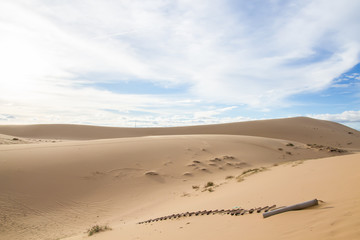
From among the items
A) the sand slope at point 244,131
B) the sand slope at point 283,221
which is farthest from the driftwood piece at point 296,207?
the sand slope at point 244,131

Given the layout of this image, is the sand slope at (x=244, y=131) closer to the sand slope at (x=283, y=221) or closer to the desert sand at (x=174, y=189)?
the desert sand at (x=174, y=189)

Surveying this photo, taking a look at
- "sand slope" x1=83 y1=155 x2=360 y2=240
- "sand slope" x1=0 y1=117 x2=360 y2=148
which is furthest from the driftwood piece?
"sand slope" x1=0 y1=117 x2=360 y2=148

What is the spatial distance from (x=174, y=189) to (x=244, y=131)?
32.1 metres

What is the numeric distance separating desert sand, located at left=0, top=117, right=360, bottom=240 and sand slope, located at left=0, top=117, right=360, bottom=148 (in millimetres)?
15809

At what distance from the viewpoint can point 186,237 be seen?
471 cm

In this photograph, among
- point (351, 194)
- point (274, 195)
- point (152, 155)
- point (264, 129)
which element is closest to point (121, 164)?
point (152, 155)

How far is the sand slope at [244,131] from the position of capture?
119 feet

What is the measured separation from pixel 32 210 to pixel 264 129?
37482 millimetres

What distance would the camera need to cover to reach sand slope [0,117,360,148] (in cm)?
3622

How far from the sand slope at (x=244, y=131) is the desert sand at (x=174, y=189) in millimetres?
→ 15809

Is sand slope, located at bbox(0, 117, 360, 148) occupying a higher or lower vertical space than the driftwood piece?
higher

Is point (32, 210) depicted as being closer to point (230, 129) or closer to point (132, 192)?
point (132, 192)

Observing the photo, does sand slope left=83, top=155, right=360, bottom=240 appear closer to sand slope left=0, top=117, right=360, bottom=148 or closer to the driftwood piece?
the driftwood piece

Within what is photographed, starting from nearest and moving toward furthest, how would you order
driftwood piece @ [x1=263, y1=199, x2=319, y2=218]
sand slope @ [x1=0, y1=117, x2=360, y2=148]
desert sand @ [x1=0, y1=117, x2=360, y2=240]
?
desert sand @ [x1=0, y1=117, x2=360, y2=240], driftwood piece @ [x1=263, y1=199, x2=319, y2=218], sand slope @ [x1=0, y1=117, x2=360, y2=148]
